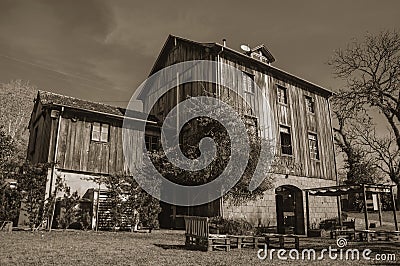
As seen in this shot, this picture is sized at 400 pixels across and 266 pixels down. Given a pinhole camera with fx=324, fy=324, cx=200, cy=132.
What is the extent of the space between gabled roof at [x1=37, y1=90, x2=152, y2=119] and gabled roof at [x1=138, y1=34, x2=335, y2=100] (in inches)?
160

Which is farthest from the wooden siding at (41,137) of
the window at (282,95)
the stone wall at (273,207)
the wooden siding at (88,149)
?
the window at (282,95)

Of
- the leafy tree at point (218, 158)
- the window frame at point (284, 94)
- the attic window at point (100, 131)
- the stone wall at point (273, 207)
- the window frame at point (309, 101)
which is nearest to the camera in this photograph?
the leafy tree at point (218, 158)

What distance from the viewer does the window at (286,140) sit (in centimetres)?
1914

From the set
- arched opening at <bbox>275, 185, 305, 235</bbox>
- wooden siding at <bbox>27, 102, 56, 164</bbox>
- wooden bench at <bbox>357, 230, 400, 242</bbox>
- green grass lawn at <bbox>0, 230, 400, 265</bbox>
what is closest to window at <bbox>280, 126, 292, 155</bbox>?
arched opening at <bbox>275, 185, 305, 235</bbox>

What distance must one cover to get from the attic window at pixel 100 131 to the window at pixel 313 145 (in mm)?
12438

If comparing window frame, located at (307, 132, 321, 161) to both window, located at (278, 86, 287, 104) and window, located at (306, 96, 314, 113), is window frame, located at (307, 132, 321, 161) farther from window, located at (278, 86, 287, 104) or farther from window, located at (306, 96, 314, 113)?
window, located at (278, 86, 287, 104)

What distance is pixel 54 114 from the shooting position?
16453 mm

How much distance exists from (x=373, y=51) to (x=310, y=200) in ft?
32.5

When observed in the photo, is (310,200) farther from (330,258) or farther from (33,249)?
(33,249)

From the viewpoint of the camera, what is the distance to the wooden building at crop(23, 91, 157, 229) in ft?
53.1

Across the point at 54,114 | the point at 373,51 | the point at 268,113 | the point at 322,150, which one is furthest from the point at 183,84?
the point at 373,51

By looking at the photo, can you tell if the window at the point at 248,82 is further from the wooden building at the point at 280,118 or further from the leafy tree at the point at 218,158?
the leafy tree at the point at 218,158

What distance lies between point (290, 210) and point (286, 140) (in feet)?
13.6

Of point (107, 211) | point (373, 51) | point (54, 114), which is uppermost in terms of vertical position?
point (373, 51)
